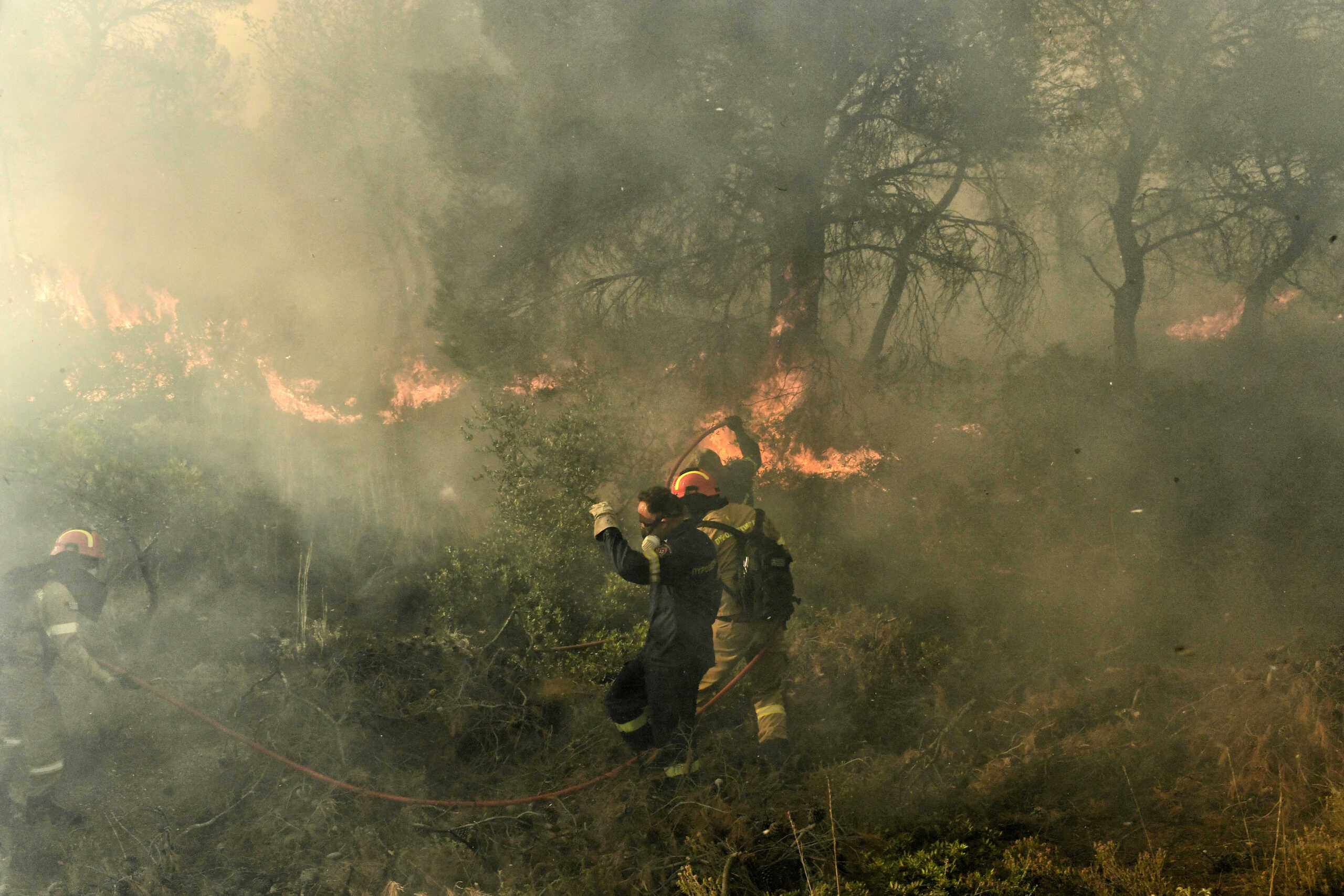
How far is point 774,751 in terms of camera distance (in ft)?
15.5

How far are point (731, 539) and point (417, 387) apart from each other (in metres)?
4.60

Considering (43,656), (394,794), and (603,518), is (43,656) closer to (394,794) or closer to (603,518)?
(394,794)

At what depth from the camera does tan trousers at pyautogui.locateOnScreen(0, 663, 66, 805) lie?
4.68m

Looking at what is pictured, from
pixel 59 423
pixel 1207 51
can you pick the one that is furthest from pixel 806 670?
pixel 59 423

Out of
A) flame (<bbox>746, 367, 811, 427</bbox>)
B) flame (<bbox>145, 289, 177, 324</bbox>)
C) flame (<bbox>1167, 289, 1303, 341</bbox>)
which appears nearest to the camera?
flame (<bbox>1167, 289, 1303, 341</bbox>)

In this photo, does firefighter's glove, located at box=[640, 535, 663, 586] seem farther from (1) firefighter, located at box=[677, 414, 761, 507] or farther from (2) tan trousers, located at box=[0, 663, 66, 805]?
(2) tan trousers, located at box=[0, 663, 66, 805]

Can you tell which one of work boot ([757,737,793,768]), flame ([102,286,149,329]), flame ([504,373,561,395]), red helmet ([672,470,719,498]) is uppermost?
flame ([102,286,149,329])

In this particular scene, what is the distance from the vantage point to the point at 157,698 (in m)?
5.36

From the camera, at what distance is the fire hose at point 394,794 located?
14.9 ft

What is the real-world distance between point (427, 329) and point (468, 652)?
12.4ft

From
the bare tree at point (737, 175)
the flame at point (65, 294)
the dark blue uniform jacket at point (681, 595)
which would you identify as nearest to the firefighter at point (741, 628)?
the dark blue uniform jacket at point (681, 595)

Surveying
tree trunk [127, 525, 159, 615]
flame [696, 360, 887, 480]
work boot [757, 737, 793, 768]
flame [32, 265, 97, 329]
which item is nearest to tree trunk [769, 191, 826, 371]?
flame [696, 360, 887, 480]

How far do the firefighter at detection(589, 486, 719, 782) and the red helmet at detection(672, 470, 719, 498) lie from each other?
0.45 feet

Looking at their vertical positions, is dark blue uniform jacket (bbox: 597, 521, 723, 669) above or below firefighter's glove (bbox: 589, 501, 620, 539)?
below
